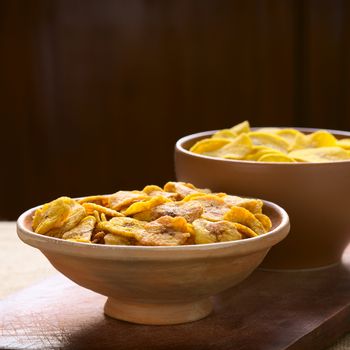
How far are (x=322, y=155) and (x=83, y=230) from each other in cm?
45

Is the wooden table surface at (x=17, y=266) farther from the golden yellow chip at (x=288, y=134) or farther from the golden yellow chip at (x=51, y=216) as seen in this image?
the golden yellow chip at (x=288, y=134)

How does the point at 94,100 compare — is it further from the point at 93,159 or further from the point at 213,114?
the point at 213,114

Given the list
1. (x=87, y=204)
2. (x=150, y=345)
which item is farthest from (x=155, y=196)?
(x=150, y=345)

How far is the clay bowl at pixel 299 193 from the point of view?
132cm

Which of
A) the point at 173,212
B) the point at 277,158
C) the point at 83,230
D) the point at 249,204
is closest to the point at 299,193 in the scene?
the point at 277,158

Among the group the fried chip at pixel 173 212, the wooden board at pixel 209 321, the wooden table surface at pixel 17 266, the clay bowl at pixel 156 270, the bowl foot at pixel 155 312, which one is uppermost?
the fried chip at pixel 173 212

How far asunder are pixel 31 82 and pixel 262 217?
1723mm

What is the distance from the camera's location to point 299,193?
4.36 ft

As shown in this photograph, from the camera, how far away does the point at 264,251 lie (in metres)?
1.12

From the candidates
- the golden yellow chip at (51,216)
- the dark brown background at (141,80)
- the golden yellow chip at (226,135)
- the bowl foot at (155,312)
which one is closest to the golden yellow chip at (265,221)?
the bowl foot at (155,312)

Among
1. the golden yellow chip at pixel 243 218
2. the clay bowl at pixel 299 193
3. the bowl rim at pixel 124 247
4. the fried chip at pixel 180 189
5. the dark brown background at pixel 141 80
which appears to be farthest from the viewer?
the dark brown background at pixel 141 80

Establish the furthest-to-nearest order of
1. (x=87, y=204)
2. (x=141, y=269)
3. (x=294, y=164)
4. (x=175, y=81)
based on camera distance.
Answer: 1. (x=175, y=81)
2. (x=294, y=164)
3. (x=87, y=204)
4. (x=141, y=269)

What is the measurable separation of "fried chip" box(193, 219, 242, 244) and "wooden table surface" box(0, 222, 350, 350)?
0.30 meters

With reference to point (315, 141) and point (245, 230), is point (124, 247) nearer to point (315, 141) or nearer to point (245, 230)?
point (245, 230)
